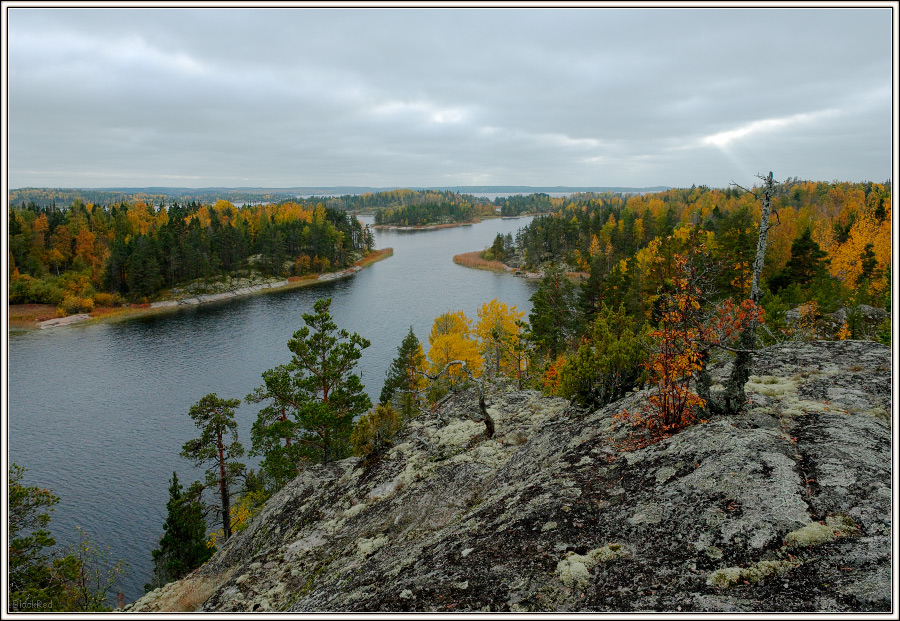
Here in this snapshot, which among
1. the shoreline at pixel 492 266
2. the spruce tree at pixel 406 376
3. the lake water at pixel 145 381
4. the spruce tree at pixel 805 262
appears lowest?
the lake water at pixel 145 381

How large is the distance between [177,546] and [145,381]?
34.8 metres

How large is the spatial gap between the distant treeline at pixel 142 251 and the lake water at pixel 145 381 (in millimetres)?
14718

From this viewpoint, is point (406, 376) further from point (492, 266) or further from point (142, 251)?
point (492, 266)

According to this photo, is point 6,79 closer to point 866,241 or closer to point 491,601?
point 491,601

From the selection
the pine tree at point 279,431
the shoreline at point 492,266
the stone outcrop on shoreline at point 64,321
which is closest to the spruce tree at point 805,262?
the pine tree at point 279,431

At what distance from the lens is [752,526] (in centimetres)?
620

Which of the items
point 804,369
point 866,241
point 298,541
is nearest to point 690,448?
point 804,369

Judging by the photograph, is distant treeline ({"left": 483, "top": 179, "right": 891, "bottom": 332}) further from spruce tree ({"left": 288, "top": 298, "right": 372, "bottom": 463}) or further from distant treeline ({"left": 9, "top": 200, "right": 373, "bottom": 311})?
distant treeline ({"left": 9, "top": 200, "right": 373, "bottom": 311})

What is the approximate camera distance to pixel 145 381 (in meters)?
51.5

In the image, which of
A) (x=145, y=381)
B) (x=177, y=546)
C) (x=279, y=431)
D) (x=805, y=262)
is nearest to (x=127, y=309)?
(x=145, y=381)

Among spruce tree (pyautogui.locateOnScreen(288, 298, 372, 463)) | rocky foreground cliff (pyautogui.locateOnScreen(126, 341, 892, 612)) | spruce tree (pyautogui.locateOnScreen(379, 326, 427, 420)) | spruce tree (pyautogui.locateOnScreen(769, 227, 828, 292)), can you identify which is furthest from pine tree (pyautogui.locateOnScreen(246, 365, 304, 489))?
spruce tree (pyautogui.locateOnScreen(769, 227, 828, 292))

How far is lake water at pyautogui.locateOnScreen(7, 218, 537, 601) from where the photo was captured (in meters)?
31.6

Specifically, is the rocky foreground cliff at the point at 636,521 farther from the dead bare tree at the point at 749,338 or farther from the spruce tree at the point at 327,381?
the spruce tree at the point at 327,381

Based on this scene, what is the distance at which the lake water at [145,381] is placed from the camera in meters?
31.6
